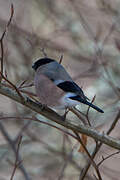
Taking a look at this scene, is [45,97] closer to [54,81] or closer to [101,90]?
[54,81]

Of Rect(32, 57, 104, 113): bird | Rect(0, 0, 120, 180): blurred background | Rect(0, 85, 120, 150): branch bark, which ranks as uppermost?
Rect(0, 0, 120, 180): blurred background

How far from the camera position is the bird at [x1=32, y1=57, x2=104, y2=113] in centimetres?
202

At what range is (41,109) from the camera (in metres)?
1.78

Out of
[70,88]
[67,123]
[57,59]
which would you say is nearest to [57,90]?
[70,88]

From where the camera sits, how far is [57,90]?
6.88 ft

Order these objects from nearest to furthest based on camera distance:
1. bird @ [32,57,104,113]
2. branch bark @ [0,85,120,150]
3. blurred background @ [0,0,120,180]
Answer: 1. branch bark @ [0,85,120,150]
2. bird @ [32,57,104,113]
3. blurred background @ [0,0,120,180]

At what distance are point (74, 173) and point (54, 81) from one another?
1.30 metres

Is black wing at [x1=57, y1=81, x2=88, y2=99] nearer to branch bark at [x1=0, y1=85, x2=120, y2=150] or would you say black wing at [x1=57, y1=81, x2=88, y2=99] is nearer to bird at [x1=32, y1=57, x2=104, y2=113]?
bird at [x1=32, y1=57, x2=104, y2=113]

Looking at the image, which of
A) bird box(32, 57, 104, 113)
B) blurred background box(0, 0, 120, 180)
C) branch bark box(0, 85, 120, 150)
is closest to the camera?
branch bark box(0, 85, 120, 150)

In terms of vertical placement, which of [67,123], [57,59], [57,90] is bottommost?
[67,123]

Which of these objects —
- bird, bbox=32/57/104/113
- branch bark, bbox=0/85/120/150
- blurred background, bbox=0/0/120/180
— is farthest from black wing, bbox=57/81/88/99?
blurred background, bbox=0/0/120/180

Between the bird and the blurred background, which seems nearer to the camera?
the bird

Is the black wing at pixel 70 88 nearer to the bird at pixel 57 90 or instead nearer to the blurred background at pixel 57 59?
the bird at pixel 57 90

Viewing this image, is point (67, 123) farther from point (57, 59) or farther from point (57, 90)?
point (57, 59)
